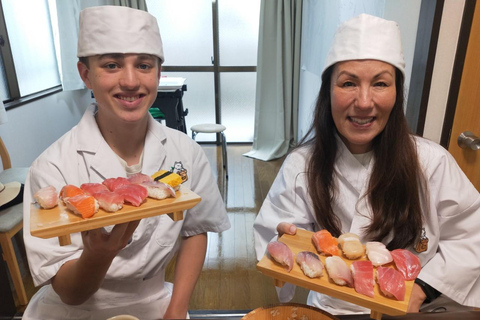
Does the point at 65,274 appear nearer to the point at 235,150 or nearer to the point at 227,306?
the point at 227,306

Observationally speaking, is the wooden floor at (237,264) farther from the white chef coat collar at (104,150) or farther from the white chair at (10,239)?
the white chef coat collar at (104,150)

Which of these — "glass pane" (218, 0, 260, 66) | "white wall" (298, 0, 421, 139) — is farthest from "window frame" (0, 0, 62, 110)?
"white wall" (298, 0, 421, 139)

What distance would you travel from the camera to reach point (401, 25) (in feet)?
5.29

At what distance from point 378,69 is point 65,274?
996mm

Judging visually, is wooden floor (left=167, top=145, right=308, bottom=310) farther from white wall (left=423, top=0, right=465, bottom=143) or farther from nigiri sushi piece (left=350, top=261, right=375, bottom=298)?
nigiri sushi piece (left=350, top=261, right=375, bottom=298)

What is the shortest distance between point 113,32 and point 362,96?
0.69 metres

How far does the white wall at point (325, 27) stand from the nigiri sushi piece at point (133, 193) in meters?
0.92

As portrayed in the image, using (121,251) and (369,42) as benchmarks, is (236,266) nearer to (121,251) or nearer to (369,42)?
(121,251)

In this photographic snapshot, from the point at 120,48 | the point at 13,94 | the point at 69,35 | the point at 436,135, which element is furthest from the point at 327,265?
the point at 69,35

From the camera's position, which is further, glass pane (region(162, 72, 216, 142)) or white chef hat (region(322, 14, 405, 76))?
glass pane (region(162, 72, 216, 142))

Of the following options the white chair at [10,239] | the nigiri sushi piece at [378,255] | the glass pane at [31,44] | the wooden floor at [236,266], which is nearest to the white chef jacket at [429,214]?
the nigiri sushi piece at [378,255]

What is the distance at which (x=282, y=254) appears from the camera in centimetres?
66

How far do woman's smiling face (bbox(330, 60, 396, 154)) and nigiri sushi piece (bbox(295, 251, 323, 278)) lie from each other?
47 cm

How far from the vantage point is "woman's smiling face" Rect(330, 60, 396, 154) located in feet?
3.06
